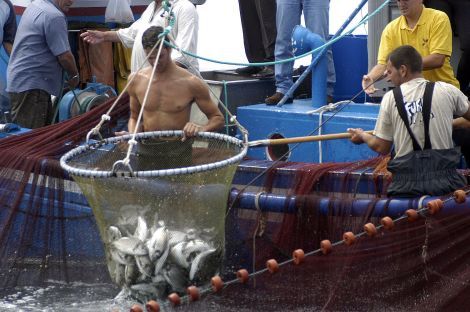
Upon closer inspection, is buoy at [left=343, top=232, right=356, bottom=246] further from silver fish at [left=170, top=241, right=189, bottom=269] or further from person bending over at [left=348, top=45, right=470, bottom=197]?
silver fish at [left=170, top=241, right=189, bottom=269]

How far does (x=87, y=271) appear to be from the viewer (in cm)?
824

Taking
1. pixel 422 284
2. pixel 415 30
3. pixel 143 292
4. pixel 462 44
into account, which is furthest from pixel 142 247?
pixel 462 44

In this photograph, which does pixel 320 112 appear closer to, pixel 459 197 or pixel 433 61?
pixel 433 61

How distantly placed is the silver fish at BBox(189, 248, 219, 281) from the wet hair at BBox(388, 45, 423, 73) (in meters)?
1.63

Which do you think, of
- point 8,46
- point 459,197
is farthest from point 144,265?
point 8,46

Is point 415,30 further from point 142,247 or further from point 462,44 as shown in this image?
point 142,247

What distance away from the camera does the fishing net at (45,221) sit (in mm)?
8219

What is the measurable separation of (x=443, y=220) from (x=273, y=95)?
131 inches

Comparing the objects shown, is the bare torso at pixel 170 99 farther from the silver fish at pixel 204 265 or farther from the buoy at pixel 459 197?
the buoy at pixel 459 197

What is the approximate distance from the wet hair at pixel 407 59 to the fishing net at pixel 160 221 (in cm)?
113

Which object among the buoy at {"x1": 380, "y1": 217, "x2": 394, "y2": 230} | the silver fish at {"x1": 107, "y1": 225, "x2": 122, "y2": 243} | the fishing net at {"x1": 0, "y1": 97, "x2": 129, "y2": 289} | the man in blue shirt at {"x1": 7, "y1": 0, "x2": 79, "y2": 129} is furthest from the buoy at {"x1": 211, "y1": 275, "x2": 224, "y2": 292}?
the man in blue shirt at {"x1": 7, "y1": 0, "x2": 79, "y2": 129}

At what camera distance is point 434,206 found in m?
6.37

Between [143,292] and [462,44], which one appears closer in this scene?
[143,292]

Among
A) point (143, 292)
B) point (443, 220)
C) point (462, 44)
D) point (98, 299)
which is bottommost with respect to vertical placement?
point (98, 299)
